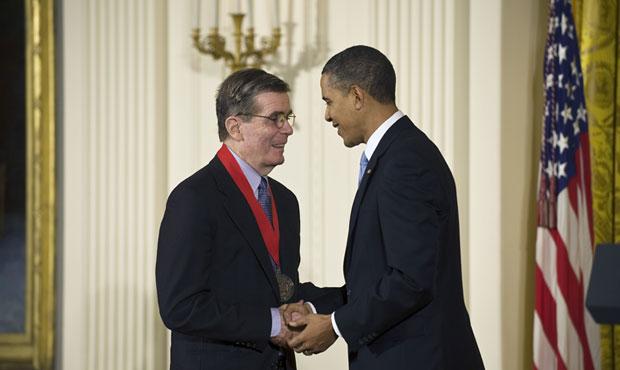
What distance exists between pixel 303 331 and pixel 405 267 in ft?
1.60

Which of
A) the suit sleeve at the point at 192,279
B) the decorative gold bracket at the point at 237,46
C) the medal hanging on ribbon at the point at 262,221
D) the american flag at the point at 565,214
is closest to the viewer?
the suit sleeve at the point at 192,279

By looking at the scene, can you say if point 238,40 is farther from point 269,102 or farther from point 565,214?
point 269,102

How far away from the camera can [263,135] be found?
128 inches

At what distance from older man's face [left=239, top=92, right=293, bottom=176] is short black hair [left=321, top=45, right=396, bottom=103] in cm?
25

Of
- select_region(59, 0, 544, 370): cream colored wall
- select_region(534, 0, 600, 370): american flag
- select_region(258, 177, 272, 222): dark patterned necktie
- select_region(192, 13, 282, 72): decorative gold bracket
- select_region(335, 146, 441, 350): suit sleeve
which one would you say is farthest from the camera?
select_region(192, 13, 282, 72): decorative gold bracket

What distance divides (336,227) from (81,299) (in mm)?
1689

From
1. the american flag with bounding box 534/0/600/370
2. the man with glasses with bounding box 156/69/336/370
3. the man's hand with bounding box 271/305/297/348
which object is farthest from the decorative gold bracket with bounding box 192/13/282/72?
the man's hand with bounding box 271/305/297/348

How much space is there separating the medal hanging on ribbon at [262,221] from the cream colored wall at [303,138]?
2.46m

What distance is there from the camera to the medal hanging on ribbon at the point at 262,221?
10.5ft

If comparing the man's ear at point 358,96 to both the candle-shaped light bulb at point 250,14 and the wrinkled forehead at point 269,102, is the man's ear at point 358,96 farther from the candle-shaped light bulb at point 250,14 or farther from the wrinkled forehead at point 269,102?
the candle-shaped light bulb at point 250,14

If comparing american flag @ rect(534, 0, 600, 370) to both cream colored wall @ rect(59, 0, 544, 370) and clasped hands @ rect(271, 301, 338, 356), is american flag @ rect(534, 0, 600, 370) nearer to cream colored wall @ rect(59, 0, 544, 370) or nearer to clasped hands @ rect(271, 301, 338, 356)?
cream colored wall @ rect(59, 0, 544, 370)

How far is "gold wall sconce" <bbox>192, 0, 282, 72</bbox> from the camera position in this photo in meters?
5.60

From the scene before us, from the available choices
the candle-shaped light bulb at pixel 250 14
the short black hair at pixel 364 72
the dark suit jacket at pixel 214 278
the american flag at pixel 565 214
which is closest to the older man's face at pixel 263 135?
the dark suit jacket at pixel 214 278

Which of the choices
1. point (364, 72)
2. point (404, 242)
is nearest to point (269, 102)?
point (364, 72)
